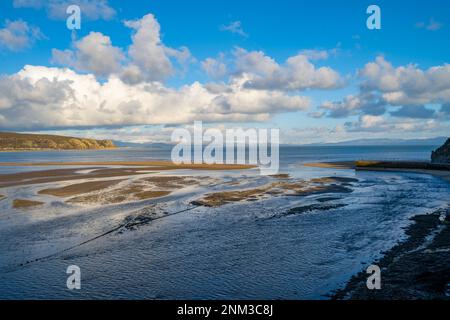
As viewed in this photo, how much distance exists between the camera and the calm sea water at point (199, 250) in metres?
13.2

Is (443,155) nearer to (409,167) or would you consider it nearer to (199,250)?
(409,167)

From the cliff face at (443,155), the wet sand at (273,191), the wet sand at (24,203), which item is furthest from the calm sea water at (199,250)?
the cliff face at (443,155)

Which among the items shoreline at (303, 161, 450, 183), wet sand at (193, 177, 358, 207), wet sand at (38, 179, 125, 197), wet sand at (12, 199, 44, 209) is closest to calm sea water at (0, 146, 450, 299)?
wet sand at (12, 199, 44, 209)

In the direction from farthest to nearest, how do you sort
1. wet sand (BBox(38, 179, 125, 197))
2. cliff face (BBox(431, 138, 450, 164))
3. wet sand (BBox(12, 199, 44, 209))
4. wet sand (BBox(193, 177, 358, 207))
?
cliff face (BBox(431, 138, 450, 164)), wet sand (BBox(38, 179, 125, 197)), wet sand (BBox(193, 177, 358, 207)), wet sand (BBox(12, 199, 44, 209))

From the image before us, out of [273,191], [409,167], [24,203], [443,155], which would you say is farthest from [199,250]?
[443,155]

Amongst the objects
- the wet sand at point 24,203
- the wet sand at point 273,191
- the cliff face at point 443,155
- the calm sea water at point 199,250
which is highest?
the cliff face at point 443,155

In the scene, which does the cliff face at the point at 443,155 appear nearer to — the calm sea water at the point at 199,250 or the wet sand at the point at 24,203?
the calm sea water at the point at 199,250

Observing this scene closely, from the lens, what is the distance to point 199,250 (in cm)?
1766

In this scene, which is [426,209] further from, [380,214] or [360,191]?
[360,191]

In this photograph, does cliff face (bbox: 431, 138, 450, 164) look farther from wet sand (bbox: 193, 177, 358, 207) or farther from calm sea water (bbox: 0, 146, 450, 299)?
calm sea water (bbox: 0, 146, 450, 299)

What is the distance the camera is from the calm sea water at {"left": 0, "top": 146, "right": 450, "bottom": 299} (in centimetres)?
1316

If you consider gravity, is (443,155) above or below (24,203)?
above
